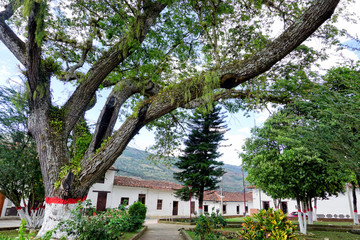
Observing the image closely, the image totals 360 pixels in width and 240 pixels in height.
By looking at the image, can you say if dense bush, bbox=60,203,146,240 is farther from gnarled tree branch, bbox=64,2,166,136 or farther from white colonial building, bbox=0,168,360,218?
white colonial building, bbox=0,168,360,218

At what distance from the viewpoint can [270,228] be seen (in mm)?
3846

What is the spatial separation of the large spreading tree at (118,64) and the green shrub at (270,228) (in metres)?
2.54

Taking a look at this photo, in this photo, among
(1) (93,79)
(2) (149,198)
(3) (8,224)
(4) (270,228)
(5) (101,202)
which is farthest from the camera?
(2) (149,198)

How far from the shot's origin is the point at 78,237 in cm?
402

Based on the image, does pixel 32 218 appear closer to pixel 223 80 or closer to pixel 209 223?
pixel 209 223

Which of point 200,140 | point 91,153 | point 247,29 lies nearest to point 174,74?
point 247,29

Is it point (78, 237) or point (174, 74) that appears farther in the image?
point (174, 74)

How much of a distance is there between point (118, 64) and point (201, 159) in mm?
12236

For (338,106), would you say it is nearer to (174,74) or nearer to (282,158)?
(174,74)

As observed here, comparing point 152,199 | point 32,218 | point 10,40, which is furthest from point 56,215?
point 152,199

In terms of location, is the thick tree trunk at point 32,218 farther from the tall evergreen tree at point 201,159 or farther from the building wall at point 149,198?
the building wall at point 149,198

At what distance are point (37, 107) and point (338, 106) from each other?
5.61 meters

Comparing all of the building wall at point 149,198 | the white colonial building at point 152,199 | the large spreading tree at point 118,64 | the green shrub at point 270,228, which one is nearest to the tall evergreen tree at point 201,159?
the white colonial building at point 152,199

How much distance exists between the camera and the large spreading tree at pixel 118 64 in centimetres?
368
